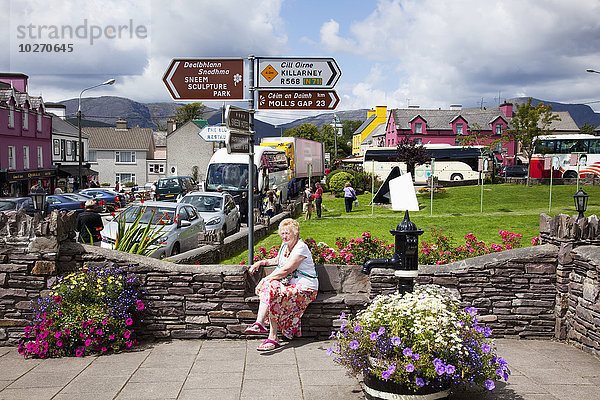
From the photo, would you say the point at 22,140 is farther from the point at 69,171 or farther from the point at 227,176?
the point at 227,176

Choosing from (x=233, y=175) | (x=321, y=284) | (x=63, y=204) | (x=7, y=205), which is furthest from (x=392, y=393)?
(x=63, y=204)

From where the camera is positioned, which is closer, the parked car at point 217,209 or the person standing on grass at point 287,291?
the person standing on grass at point 287,291

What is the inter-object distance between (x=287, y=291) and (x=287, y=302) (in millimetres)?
135

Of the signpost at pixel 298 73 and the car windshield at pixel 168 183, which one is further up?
Result: the signpost at pixel 298 73

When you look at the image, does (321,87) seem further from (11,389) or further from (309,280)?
(11,389)

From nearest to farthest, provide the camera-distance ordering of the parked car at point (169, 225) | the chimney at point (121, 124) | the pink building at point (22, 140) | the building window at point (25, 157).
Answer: the parked car at point (169, 225) < the pink building at point (22, 140) < the building window at point (25, 157) < the chimney at point (121, 124)

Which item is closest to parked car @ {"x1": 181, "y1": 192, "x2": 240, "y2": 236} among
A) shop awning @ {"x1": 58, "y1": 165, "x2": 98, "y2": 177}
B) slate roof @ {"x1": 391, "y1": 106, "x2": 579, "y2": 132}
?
shop awning @ {"x1": 58, "y1": 165, "x2": 98, "y2": 177}

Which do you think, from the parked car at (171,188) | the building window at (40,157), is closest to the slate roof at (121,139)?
the building window at (40,157)

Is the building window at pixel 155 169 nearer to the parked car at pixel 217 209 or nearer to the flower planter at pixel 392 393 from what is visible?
the parked car at pixel 217 209

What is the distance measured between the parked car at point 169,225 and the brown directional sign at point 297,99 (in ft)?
18.5

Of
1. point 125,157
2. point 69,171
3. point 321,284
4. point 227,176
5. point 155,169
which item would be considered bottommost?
point 321,284

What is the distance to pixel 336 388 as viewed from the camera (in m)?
5.02

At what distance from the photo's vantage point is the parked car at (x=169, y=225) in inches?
480

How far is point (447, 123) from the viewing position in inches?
2918
